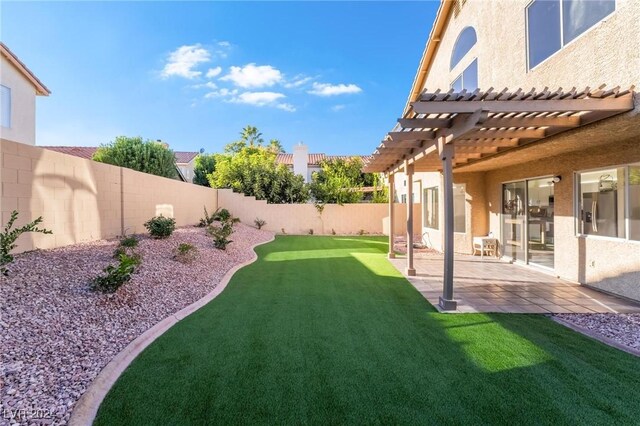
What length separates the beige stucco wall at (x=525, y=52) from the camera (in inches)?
193

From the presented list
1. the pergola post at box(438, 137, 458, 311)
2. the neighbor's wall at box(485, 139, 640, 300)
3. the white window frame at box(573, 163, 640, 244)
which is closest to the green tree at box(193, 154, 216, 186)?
the neighbor's wall at box(485, 139, 640, 300)

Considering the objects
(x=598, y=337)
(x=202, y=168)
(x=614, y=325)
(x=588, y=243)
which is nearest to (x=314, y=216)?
(x=588, y=243)

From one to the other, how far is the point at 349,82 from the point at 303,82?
151 inches

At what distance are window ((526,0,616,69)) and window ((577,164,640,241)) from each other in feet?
8.97

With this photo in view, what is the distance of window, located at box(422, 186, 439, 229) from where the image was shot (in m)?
13.3

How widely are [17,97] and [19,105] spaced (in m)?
0.32

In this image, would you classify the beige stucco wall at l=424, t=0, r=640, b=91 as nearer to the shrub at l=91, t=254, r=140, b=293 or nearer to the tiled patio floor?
the tiled patio floor

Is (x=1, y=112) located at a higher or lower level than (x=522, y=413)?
higher

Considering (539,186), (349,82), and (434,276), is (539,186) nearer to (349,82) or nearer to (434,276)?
(434,276)

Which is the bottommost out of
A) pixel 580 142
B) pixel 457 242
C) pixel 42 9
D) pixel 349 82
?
pixel 457 242

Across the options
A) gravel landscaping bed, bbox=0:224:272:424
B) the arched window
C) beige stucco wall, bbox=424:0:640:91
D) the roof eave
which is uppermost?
the roof eave

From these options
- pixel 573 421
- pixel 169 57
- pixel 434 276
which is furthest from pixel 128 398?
pixel 169 57

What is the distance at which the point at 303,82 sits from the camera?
2312cm

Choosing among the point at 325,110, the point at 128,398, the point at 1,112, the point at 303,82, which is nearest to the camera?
the point at 128,398
